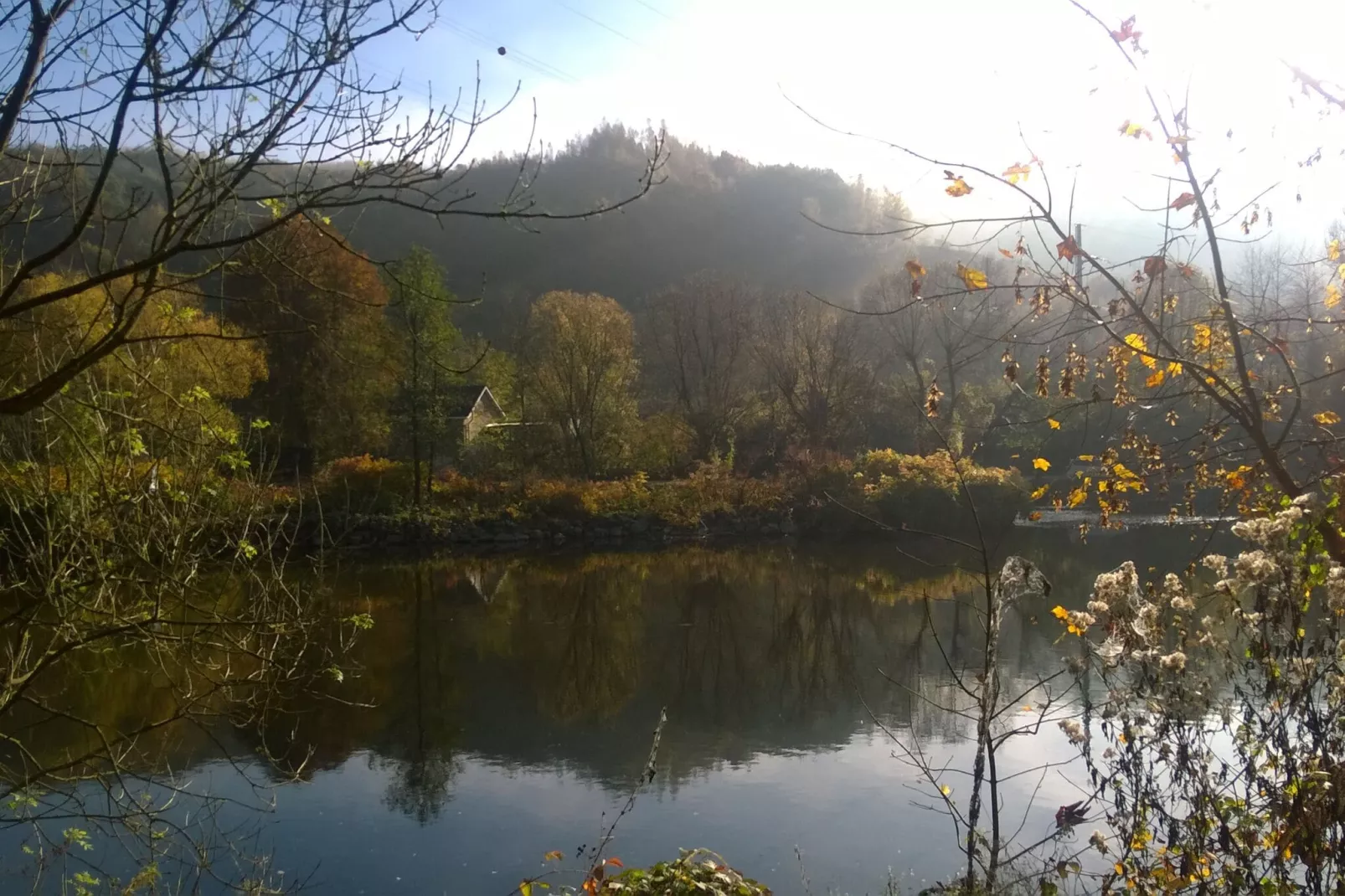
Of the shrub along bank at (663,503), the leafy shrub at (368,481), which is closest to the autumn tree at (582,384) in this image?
the shrub along bank at (663,503)

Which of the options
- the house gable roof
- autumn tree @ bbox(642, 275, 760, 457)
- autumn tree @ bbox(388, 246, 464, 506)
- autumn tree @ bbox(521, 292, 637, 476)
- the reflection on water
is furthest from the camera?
autumn tree @ bbox(642, 275, 760, 457)

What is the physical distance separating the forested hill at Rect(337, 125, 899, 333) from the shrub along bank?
2469cm

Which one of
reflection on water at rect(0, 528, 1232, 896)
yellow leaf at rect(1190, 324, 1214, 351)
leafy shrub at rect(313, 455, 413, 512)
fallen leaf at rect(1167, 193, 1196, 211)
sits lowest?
reflection on water at rect(0, 528, 1232, 896)

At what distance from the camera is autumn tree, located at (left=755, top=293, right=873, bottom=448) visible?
91.5 ft

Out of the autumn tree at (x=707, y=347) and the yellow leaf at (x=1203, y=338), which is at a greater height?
the autumn tree at (x=707, y=347)

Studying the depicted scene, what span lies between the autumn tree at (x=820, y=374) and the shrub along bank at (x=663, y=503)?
12.8 ft

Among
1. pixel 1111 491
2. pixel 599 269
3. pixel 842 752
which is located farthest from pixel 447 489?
pixel 599 269

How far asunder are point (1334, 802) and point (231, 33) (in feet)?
11.2

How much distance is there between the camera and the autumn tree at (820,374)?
27875 mm

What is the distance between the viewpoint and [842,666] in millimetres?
10328

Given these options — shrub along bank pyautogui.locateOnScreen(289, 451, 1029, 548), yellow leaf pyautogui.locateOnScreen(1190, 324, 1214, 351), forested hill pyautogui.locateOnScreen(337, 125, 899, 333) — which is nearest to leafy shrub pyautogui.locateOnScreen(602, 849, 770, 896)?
yellow leaf pyautogui.locateOnScreen(1190, 324, 1214, 351)

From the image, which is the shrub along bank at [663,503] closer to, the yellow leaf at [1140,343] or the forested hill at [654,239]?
the yellow leaf at [1140,343]

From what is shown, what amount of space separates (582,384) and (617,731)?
18.2 m

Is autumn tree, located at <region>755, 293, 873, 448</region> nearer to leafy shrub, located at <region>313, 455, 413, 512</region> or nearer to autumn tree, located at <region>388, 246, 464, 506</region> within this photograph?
autumn tree, located at <region>388, 246, 464, 506</region>
